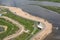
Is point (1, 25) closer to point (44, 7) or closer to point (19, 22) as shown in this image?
point (19, 22)

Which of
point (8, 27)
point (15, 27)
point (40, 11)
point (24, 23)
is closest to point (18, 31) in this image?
point (15, 27)

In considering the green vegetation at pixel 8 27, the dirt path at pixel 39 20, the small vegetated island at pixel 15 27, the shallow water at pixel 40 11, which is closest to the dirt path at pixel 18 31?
the small vegetated island at pixel 15 27

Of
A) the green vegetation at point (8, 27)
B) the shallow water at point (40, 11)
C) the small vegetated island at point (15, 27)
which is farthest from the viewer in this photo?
the shallow water at point (40, 11)

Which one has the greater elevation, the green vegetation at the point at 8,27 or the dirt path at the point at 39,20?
the green vegetation at the point at 8,27

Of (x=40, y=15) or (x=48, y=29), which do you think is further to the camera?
(x=40, y=15)

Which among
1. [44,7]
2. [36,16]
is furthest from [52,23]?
[44,7]

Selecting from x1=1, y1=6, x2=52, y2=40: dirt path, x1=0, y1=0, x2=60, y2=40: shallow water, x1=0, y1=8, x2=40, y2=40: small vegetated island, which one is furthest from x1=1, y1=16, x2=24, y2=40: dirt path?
x1=0, y1=0, x2=60, y2=40: shallow water

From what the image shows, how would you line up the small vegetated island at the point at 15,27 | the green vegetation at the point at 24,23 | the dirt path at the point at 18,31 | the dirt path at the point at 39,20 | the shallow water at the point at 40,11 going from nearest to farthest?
the dirt path at the point at 18,31 < the green vegetation at the point at 24,23 < the small vegetated island at the point at 15,27 < the dirt path at the point at 39,20 < the shallow water at the point at 40,11

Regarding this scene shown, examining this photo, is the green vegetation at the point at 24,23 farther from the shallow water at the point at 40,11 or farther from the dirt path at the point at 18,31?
the shallow water at the point at 40,11

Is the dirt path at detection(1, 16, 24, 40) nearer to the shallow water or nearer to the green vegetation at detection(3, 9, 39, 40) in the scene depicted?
the green vegetation at detection(3, 9, 39, 40)

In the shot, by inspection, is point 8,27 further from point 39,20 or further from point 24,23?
point 39,20

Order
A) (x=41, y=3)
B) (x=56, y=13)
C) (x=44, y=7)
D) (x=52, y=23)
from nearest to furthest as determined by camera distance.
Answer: (x=52, y=23)
(x=56, y=13)
(x=44, y=7)
(x=41, y=3)
